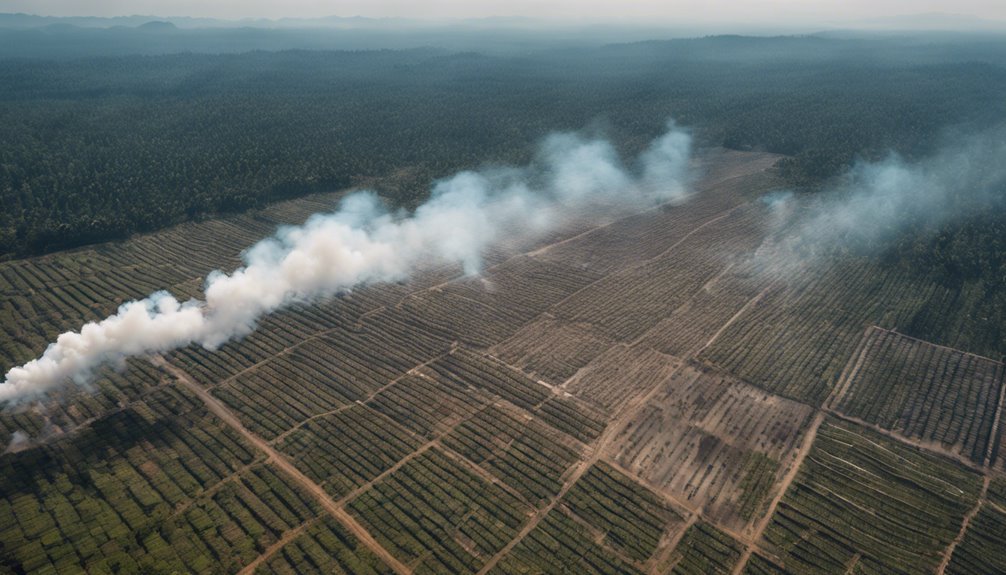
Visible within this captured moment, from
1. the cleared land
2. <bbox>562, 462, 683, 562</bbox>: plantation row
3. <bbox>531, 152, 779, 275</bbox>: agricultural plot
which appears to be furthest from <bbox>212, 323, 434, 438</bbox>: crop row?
<bbox>531, 152, 779, 275</bbox>: agricultural plot

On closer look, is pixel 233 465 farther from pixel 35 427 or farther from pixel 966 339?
pixel 966 339

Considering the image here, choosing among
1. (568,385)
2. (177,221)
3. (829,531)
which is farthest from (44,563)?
(177,221)

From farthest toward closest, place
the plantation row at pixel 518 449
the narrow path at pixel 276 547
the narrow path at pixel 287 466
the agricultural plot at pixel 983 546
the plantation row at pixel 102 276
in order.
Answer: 1. the plantation row at pixel 102 276
2. the plantation row at pixel 518 449
3. the narrow path at pixel 287 466
4. the agricultural plot at pixel 983 546
5. the narrow path at pixel 276 547

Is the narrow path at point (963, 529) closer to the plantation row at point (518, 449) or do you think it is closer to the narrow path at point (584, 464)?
the narrow path at point (584, 464)

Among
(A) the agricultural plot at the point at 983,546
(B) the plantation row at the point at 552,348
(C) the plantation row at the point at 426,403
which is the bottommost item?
(A) the agricultural plot at the point at 983,546

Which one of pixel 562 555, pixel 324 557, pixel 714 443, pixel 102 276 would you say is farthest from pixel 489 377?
pixel 102 276

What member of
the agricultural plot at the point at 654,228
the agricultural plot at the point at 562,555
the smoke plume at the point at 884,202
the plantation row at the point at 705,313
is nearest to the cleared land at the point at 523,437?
the agricultural plot at the point at 562,555
